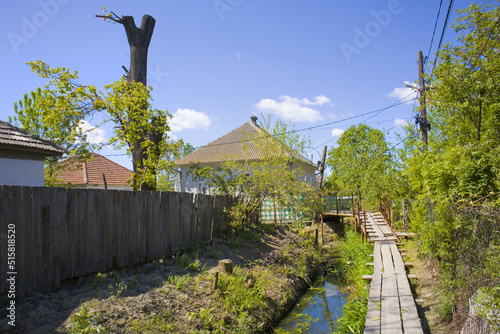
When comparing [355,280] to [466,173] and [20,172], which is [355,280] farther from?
[20,172]

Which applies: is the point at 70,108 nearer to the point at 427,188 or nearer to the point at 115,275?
the point at 115,275

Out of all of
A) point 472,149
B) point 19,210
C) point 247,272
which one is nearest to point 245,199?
point 247,272

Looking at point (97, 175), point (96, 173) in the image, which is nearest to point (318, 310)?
point (97, 175)

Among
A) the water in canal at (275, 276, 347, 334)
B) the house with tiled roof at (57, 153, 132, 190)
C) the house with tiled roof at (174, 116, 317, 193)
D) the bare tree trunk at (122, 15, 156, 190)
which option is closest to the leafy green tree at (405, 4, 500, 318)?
the water in canal at (275, 276, 347, 334)

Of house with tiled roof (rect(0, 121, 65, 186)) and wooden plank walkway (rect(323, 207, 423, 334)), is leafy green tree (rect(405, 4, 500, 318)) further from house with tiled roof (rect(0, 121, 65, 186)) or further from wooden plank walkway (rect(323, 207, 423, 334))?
house with tiled roof (rect(0, 121, 65, 186))

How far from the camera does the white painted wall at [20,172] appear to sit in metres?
7.04

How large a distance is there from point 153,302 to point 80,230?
163cm

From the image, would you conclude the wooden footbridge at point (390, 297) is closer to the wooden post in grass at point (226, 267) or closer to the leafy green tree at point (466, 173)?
the leafy green tree at point (466, 173)

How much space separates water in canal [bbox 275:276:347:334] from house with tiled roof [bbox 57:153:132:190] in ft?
51.8

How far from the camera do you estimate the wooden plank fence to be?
4.48 meters

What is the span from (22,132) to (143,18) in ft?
18.0

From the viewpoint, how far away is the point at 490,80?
24.6ft

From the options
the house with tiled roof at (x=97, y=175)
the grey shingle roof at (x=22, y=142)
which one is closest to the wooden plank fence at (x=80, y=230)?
the grey shingle roof at (x=22, y=142)

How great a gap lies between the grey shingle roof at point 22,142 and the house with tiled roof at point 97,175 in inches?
539
